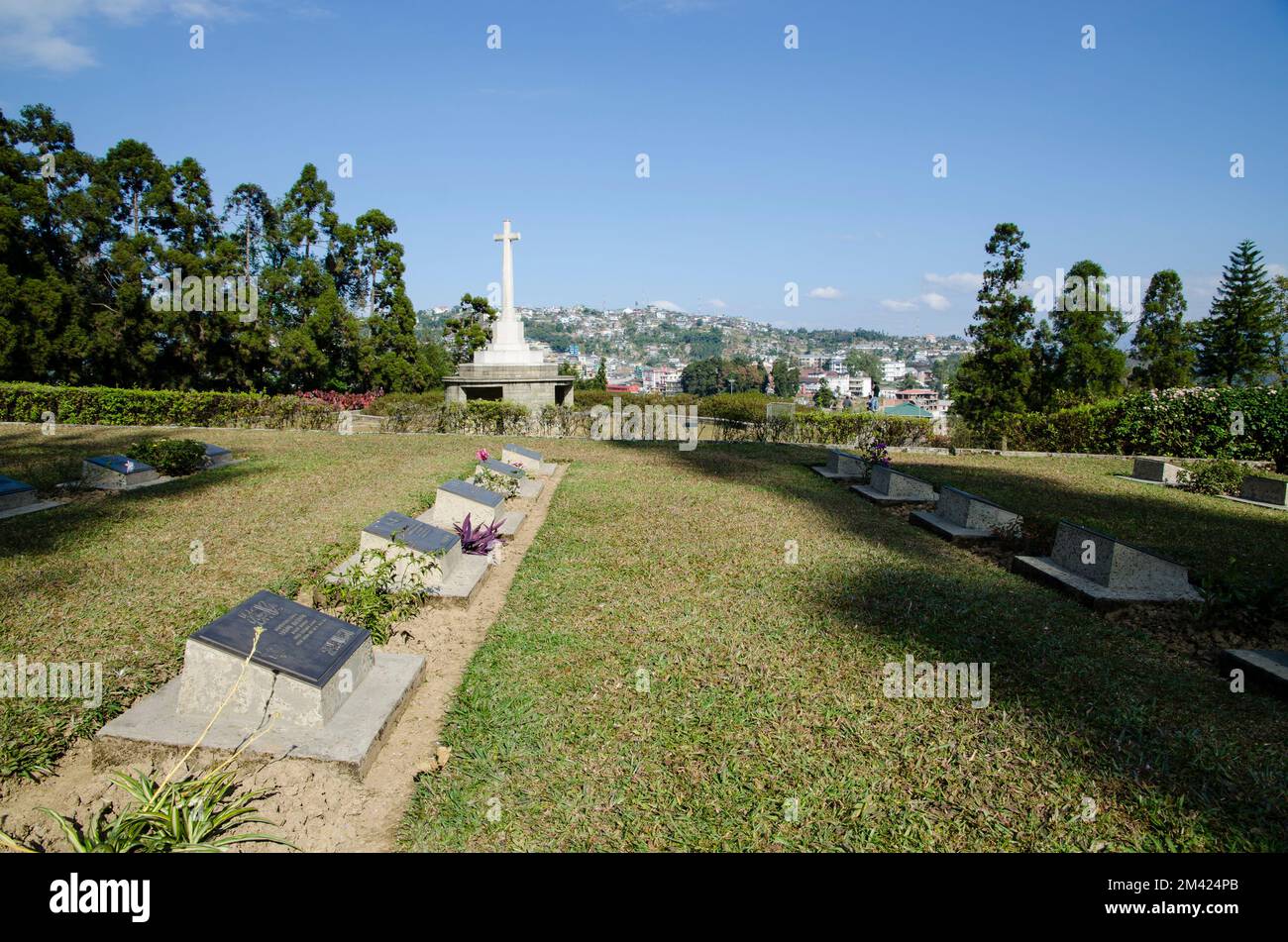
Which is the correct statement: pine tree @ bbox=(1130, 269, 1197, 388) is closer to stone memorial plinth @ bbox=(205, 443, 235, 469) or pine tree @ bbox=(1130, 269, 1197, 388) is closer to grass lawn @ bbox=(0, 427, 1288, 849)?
grass lawn @ bbox=(0, 427, 1288, 849)

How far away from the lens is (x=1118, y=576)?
5.24m

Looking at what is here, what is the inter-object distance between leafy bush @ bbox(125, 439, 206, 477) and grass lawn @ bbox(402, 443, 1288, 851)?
19.7 feet

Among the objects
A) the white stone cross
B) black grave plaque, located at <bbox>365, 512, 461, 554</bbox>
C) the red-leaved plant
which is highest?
the white stone cross

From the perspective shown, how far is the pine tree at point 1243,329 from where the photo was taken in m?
30.3

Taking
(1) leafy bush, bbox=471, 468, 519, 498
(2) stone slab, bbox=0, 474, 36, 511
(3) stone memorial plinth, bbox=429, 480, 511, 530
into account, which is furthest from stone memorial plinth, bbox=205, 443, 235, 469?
(3) stone memorial plinth, bbox=429, 480, 511, 530

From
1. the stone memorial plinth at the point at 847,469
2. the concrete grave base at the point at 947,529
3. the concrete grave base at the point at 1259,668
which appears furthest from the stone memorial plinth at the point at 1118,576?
the stone memorial plinth at the point at 847,469

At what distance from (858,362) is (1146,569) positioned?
196983 millimetres

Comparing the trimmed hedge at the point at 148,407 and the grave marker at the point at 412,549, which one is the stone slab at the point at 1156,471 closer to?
the grave marker at the point at 412,549

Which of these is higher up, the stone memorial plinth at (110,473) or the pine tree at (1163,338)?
the pine tree at (1163,338)

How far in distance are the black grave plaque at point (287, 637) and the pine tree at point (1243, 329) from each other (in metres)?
38.6

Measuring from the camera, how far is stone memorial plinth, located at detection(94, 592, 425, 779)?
9.93 feet

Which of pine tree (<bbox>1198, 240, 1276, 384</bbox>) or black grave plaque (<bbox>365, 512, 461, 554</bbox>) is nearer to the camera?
black grave plaque (<bbox>365, 512, 461, 554</bbox>)

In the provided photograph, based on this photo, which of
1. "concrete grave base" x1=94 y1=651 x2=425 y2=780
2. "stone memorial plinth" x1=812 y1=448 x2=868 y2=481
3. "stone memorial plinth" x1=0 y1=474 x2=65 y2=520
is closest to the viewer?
"concrete grave base" x1=94 y1=651 x2=425 y2=780
